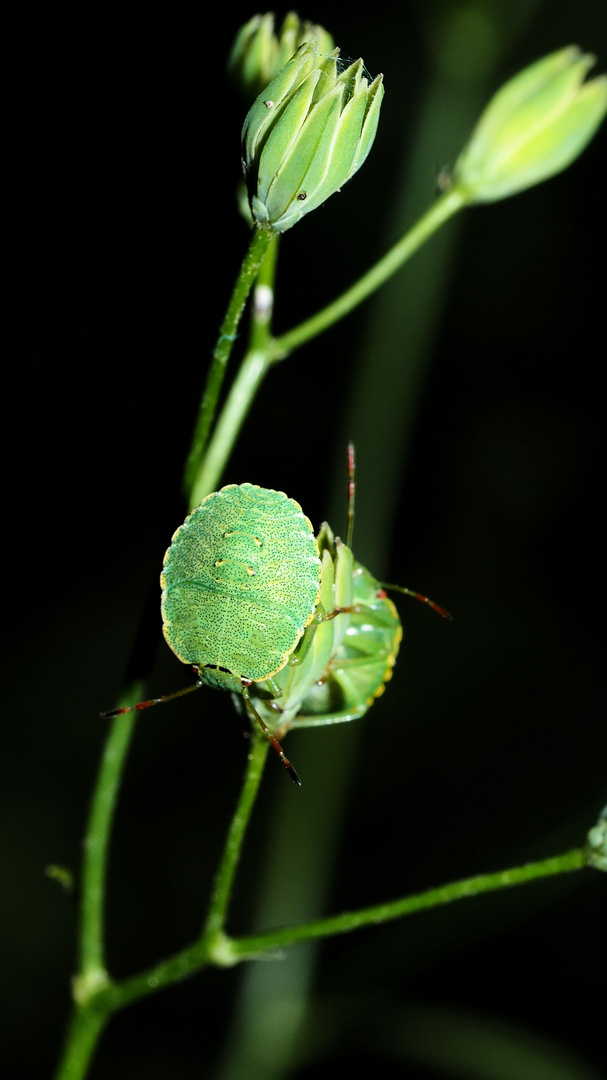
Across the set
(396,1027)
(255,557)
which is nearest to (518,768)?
(396,1027)

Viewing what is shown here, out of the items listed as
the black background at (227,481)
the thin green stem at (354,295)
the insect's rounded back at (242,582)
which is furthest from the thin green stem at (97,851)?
the black background at (227,481)

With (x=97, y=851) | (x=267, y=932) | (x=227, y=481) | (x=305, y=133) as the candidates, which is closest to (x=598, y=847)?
(x=267, y=932)

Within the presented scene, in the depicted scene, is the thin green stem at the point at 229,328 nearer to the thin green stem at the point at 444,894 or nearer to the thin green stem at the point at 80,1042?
the thin green stem at the point at 444,894

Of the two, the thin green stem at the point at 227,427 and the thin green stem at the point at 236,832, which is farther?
the thin green stem at the point at 227,427

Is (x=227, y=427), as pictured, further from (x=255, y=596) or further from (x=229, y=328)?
(x=255, y=596)

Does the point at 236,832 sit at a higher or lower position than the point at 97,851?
higher

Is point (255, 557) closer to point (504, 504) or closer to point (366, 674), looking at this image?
point (366, 674)

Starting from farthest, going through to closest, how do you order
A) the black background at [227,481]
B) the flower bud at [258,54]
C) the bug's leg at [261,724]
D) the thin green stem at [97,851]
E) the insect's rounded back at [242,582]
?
the black background at [227,481]
the flower bud at [258,54]
the thin green stem at [97,851]
the bug's leg at [261,724]
the insect's rounded back at [242,582]
